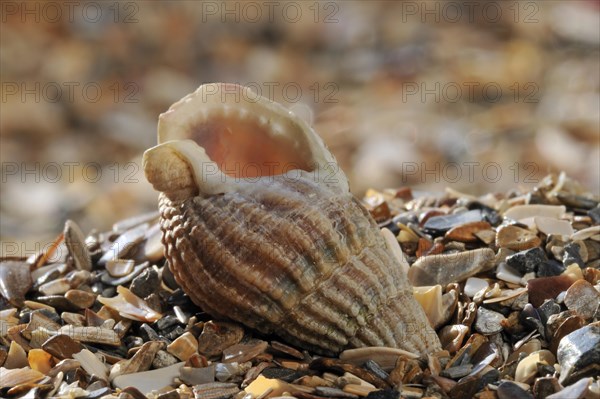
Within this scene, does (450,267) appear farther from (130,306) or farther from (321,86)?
(321,86)

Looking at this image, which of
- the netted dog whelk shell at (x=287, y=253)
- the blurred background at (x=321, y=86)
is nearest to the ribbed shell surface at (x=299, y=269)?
the netted dog whelk shell at (x=287, y=253)

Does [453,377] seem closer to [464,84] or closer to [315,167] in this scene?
[315,167]

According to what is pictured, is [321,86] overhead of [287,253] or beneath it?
beneath

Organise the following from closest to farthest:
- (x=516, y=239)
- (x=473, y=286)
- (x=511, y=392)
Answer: (x=511, y=392) < (x=473, y=286) < (x=516, y=239)

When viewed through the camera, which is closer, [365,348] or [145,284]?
[365,348]

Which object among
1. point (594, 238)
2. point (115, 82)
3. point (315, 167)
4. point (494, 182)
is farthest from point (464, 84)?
point (315, 167)

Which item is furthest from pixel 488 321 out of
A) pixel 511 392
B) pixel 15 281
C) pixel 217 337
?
pixel 15 281
